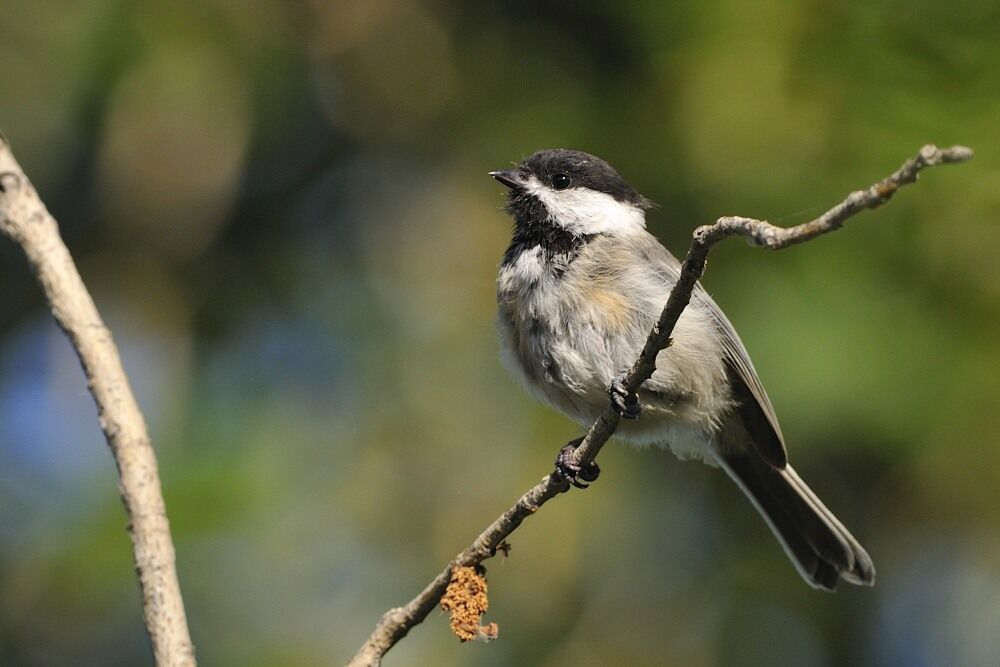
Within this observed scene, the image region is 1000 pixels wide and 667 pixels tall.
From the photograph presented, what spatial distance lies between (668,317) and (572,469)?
719 mm

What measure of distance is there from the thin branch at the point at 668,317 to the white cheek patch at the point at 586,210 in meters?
1.07

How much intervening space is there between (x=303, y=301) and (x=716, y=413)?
188cm

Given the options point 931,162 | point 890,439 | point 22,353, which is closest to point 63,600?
point 22,353

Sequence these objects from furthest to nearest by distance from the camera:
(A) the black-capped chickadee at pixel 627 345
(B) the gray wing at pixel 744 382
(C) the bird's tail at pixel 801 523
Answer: (C) the bird's tail at pixel 801 523 < (B) the gray wing at pixel 744 382 < (A) the black-capped chickadee at pixel 627 345

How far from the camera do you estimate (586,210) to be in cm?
363

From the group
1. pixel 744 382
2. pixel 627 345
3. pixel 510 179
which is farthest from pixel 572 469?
pixel 510 179

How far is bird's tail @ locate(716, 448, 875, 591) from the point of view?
369 centimetres

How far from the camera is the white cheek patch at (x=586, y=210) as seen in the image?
3557 millimetres

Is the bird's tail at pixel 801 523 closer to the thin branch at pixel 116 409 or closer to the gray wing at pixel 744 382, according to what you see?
the gray wing at pixel 744 382

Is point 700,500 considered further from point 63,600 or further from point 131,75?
point 131,75

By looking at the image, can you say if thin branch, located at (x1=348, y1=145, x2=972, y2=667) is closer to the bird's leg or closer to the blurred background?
the bird's leg

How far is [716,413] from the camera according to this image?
11.9ft

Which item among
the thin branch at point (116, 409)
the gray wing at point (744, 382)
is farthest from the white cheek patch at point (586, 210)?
the thin branch at point (116, 409)

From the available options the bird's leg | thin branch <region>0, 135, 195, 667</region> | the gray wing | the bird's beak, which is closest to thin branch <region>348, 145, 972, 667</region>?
the bird's leg
